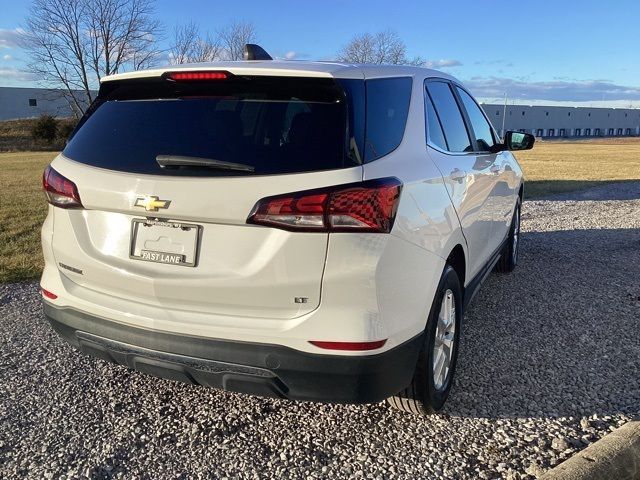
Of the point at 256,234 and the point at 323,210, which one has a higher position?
the point at 323,210

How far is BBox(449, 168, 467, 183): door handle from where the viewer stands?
10.7 feet

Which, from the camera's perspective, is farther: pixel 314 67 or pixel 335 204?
pixel 314 67

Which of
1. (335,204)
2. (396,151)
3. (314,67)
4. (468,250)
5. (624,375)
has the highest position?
(314,67)

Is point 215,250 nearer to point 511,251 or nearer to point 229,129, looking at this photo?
point 229,129

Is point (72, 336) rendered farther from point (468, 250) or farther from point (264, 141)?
point (468, 250)

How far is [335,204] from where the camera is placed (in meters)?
2.26

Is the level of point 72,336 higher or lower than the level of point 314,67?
lower

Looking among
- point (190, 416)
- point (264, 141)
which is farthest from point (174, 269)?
point (190, 416)

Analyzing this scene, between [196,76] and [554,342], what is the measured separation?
3.09m

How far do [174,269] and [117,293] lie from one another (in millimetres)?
389

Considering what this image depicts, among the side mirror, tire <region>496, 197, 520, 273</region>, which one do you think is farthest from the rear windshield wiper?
tire <region>496, 197, 520, 273</region>

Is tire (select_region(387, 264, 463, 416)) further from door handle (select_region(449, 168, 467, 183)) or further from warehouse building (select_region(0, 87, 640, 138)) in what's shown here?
warehouse building (select_region(0, 87, 640, 138))

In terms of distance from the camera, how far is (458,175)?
11.0ft

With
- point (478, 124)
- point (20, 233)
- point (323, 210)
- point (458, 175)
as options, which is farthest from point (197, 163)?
point (20, 233)
